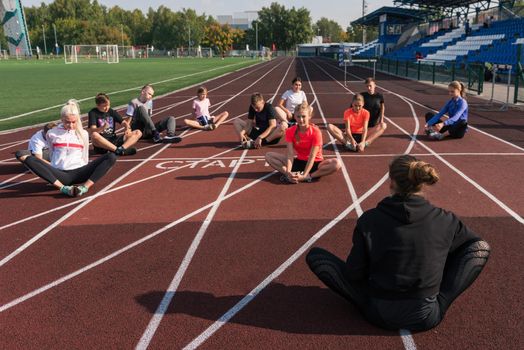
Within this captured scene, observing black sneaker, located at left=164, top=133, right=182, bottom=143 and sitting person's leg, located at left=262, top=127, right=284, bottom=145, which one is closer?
sitting person's leg, located at left=262, top=127, right=284, bottom=145

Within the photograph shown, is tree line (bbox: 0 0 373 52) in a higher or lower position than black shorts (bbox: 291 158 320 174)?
higher

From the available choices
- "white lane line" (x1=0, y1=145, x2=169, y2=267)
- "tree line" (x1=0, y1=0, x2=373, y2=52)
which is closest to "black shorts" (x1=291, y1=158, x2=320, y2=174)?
"white lane line" (x1=0, y1=145, x2=169, y2=267)

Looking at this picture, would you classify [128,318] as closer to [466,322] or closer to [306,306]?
[306,306]

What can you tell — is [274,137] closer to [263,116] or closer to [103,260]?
[263,116]

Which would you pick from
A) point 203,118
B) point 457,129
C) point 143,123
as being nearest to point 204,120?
point 203,118

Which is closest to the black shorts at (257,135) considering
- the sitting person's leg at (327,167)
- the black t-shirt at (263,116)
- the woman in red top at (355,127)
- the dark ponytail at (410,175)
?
the black t-shirt at (263,116)

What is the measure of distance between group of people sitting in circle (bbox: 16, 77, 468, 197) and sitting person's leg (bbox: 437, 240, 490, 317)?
417 cm

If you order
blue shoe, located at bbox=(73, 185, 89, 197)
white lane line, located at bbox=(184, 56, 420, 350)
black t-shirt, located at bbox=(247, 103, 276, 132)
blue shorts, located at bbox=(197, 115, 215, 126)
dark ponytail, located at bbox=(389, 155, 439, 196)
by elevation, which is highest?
dark ponytail, located at bbox=(389, 155, 439, 196)

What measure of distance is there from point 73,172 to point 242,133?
4416mm

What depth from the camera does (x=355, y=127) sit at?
1059 cm

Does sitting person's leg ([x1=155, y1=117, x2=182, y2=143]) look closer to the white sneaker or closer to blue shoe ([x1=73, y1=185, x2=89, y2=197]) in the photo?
blue shoe ([x1=73, y1=185, x2=89, y2=197])

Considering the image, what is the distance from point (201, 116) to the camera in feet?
44.1

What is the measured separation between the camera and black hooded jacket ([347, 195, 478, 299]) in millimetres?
3398

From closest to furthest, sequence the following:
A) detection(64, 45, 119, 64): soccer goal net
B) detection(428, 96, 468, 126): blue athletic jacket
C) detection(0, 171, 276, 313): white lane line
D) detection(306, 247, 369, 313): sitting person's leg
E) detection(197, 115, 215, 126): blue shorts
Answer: detection(306, 247, 369, 313): sitting person's leg, detection(0, 171, 276, 313): white lane line, detection(428, 96, 468, 126): blue athletic jacket, detection(197, 115, 215, 126): blue shorts, detection(64, 45, 119, 64): soccer goal net
